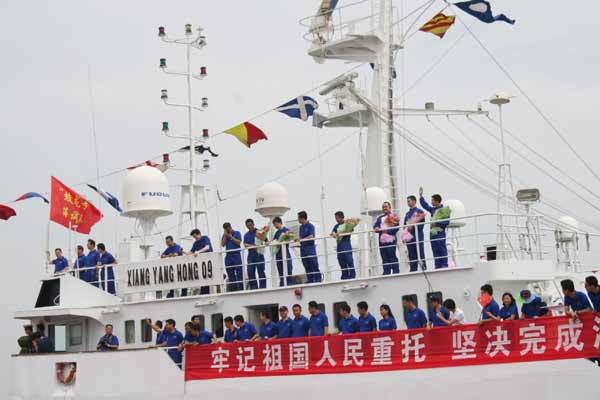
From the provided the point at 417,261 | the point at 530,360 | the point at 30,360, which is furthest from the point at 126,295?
the point at 530,360

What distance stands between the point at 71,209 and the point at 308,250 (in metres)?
8.25

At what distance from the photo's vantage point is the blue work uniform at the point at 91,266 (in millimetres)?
24625

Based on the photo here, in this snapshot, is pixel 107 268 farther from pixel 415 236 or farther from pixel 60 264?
pixel 415 236

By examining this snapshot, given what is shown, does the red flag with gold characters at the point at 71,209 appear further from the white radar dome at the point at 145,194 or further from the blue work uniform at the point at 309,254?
the blue work uniform at the point at 309,254

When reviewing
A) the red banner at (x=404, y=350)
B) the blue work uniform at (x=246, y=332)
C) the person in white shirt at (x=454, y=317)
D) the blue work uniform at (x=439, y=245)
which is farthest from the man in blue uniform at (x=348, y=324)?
the blue work uniform at (x=246, y=332)

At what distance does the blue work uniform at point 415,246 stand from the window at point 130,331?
24.4 ft

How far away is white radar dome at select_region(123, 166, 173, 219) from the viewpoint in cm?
2572

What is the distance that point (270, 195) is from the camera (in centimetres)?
2403

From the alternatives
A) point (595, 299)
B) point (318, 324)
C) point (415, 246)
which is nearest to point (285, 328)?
point (318, 324)

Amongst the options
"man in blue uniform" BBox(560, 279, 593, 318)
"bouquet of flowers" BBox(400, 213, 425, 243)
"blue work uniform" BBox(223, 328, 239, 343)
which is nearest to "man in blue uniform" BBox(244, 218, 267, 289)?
"blue work uniform" BBox(223, 328, 239, 343)

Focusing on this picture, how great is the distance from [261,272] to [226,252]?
0.96 m

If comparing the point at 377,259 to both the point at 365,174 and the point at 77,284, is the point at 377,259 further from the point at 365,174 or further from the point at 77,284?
the point at 77,284

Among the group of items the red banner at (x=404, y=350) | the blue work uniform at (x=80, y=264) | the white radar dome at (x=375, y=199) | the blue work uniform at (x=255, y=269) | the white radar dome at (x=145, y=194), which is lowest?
the red banner at (x=404, y=350)

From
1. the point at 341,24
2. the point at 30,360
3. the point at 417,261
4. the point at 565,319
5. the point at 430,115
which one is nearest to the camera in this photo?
the point at 565,319
